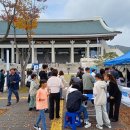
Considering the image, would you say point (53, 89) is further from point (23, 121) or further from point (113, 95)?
point (113, 95)

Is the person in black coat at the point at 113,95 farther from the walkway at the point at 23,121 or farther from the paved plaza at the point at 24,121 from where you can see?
the walkway at the point at 23,121

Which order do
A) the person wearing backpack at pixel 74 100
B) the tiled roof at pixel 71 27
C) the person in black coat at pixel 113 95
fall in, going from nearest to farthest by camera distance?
1. the person wearing backpack at pixel 74 100
2. the person in black coat at pixel 113 95
3. the tiled roof at pixel 71 27

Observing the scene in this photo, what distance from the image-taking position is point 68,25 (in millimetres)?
82062

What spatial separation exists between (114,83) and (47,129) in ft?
9.16

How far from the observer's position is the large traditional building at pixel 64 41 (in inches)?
2926

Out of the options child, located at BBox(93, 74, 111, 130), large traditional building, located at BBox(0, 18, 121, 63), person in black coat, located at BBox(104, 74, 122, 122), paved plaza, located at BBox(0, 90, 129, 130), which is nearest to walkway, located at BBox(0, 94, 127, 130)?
paved plaza, located at BBox(0, 90, 129, 130)

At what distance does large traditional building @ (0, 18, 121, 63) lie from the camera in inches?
2926

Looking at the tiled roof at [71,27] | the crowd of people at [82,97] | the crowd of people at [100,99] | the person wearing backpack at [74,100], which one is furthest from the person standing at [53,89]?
the tiled roof at [71,27]

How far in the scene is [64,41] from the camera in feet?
251

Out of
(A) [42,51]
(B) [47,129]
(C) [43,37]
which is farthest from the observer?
(A) [42,51]

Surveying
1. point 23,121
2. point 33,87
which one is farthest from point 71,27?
point 23,121

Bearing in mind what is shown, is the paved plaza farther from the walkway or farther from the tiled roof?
the tiled roof

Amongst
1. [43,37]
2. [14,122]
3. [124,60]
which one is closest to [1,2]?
[124,60]

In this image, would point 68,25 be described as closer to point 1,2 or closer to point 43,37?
point 43,37
